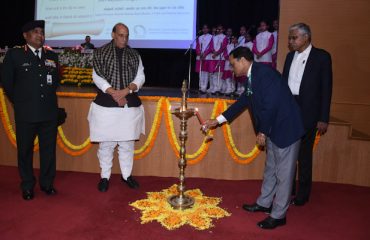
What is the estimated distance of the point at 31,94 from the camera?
3170 mm

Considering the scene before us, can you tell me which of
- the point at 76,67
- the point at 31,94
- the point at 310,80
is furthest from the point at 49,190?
the point at 76,67

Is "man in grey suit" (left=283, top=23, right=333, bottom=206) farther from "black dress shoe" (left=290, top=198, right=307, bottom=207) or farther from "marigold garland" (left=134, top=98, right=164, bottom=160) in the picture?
"marigold garland" (left=134, top=98, right=164, bottom=160)

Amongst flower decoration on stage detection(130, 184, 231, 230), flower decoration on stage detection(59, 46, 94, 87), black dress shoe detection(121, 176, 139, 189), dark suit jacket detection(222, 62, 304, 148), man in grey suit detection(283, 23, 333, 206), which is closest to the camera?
dark suit jacket detection(222, 62, 304, 148)

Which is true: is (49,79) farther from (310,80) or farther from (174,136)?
(310,80)

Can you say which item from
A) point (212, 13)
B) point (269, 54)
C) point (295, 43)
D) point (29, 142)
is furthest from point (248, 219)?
point (212, 13)

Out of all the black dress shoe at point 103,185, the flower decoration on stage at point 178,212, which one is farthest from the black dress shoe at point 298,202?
the black dress shoe at point 103,185

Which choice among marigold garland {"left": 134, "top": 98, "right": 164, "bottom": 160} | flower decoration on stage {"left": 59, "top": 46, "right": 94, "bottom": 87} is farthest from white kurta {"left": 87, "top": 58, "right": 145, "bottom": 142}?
flower decoration on stage {"left": 59, "top": 46, "right": 94, "bottom": 87}

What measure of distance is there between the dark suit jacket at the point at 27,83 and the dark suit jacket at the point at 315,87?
2.35m

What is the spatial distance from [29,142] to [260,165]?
2.56 metres

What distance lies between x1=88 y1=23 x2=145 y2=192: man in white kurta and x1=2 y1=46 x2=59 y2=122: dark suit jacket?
18.6 inches

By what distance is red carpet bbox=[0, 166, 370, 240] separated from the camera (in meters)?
2.67

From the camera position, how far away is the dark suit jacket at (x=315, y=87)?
3211 mm

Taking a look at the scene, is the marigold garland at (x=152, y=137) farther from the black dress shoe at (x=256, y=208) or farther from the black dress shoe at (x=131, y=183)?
the black dress shoe at (x=256, y=208)

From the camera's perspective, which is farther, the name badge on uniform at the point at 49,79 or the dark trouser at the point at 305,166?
the dark trouser at the point at 305,166
